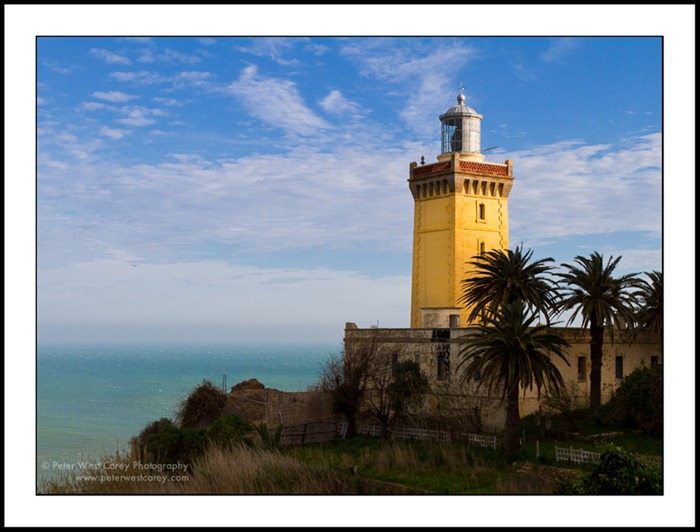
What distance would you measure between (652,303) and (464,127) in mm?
12687

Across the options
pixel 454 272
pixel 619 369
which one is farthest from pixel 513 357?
pixel 454 272

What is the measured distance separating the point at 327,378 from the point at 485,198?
Answer: 1146 centimetres

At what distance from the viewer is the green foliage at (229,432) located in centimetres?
2841

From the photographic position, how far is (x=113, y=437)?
Result: 145 feet

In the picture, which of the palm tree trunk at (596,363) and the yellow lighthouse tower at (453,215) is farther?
A: the yellow lighthouse tower at (453,215)

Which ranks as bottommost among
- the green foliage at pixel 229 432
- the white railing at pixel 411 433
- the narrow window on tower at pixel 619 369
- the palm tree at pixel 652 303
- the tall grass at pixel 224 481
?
the white railing at pixel 411 433

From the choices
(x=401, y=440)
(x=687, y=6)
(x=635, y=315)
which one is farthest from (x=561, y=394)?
(x=687, y=6)

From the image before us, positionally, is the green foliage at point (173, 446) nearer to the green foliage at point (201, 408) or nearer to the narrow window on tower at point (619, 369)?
the green foliage at point (201, 408)

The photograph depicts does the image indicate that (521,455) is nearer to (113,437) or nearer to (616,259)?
(616,259)

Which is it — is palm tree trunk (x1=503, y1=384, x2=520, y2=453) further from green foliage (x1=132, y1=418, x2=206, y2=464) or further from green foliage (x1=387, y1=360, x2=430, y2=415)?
green foliage (x1=132, y1=418, x2=206, y2=464)

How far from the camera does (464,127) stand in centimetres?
4081

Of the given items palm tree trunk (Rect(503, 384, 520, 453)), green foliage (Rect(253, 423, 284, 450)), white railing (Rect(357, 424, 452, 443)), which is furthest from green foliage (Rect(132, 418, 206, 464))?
palm tree trunk (Rect(503, 384, 520, 453))

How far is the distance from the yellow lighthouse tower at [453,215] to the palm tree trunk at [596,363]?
6.87 metres

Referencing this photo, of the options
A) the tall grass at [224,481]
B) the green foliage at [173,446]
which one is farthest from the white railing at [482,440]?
the green foliage at [173,446]
